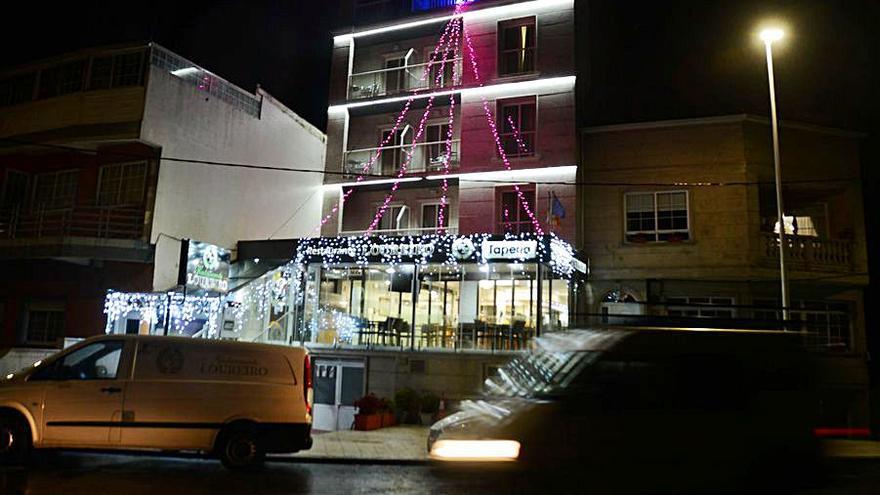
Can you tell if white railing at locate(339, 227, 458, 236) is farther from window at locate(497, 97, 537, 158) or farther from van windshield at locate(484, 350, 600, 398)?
van windshield at locate(484, 350, 600, 398)

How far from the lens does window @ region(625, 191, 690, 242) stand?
20641 mm

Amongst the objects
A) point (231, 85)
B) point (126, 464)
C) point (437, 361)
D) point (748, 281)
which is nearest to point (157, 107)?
point (231, 85)

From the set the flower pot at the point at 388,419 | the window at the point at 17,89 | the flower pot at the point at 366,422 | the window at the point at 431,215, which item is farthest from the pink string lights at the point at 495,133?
the window at the point at 17,89

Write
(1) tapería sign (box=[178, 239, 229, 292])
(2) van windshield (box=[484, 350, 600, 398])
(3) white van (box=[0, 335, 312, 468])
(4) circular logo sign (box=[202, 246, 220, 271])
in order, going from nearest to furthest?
1. (2) van windshield (box=[484, 350, 600, 398])
2. (3) white van (box=[0, 335, 312, 468])
3. (1) tapería sign (box=[178, 239, 229, 292])
4. (4) circular logo sign (box=[202, 246, 220, 271])

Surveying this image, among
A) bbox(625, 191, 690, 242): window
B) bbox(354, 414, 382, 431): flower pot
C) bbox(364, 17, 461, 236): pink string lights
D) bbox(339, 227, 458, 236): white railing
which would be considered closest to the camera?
bbox(354, 414, 382, 431): flower pot

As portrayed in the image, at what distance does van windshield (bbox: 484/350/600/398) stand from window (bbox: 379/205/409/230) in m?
15.6

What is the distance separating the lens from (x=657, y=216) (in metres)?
20.9

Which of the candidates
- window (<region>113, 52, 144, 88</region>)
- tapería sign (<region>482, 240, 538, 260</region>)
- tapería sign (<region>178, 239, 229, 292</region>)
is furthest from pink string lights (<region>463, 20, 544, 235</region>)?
window (<region>113, 52, 144, 88</region>)

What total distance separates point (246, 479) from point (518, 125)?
16047mm

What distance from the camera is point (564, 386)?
6.50 meters

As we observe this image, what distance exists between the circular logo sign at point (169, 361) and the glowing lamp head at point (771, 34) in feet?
50.9

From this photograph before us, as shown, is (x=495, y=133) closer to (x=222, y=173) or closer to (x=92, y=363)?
(x=222, y=173)

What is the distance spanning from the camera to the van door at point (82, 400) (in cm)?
948

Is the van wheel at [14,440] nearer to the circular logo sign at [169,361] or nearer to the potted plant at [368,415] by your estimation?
the circular logo sign at [169,361]
